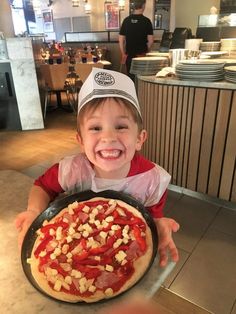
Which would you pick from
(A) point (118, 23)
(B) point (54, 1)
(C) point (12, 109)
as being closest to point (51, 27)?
(B) point (54, 1)

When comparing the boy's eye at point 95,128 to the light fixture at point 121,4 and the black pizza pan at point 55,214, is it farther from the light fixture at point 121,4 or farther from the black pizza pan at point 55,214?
the light fixture at point 121,4

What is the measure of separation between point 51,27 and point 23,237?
14.4m

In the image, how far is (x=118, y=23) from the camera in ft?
36.4

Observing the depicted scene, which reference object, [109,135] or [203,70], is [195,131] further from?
[109,135]

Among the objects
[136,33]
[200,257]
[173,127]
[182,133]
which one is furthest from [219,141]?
[136,33]

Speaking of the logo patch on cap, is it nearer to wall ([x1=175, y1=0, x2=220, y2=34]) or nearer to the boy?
the boy

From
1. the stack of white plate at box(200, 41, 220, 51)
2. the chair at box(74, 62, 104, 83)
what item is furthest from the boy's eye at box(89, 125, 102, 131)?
the chair at box(74, 62, 104, 83)

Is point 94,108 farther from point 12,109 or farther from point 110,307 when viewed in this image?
point 12,109

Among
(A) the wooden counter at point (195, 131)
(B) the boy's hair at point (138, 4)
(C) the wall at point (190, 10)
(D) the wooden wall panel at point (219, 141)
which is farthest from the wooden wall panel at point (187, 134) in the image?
(C) the wall at point (190, 10)

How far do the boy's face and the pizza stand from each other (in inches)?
6.0

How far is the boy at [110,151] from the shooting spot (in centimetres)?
90

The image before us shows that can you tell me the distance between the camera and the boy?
0.90 m

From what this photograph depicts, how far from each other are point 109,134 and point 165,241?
1.32 ft

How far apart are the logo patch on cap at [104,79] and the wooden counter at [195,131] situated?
1466 mm
